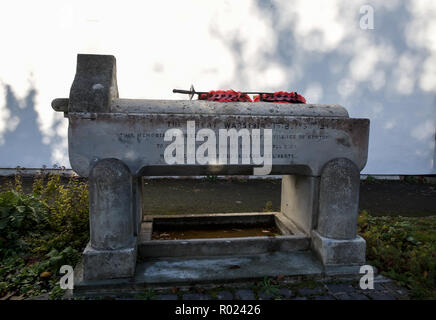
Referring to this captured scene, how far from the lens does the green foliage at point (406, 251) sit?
242 centimetres

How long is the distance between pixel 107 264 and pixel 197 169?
1185mm

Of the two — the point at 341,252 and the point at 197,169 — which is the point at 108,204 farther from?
the point at 341,252

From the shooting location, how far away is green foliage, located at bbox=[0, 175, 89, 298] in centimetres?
240

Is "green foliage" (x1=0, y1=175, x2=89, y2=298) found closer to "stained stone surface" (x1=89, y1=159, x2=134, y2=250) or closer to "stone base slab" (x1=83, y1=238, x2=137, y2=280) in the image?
"stone base slab" (x1=83, y1=238, x2=137, y2=280)

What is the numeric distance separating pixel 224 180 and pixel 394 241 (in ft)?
16.8

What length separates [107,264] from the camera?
2.33 metres

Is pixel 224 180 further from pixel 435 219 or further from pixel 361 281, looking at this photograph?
pixel 361 281

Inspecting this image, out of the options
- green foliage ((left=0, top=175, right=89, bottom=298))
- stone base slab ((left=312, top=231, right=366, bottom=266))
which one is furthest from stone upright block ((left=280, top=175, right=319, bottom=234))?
green foliage ((left=0, top=175, right=89, bottom=298))

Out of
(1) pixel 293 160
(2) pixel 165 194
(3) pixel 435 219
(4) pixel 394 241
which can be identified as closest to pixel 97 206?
(1) pixel 293 160

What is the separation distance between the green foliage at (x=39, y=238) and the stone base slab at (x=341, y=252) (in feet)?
7.91

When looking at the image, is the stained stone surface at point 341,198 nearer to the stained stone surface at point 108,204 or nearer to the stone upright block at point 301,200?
the stone upright block at point 301,200

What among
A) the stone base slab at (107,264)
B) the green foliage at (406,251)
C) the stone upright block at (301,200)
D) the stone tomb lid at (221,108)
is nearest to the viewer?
the stone base slab at (107,264)

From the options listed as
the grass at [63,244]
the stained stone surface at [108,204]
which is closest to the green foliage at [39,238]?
the grass at [63,244]

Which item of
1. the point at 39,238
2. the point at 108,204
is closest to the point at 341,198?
the point at 108,204
